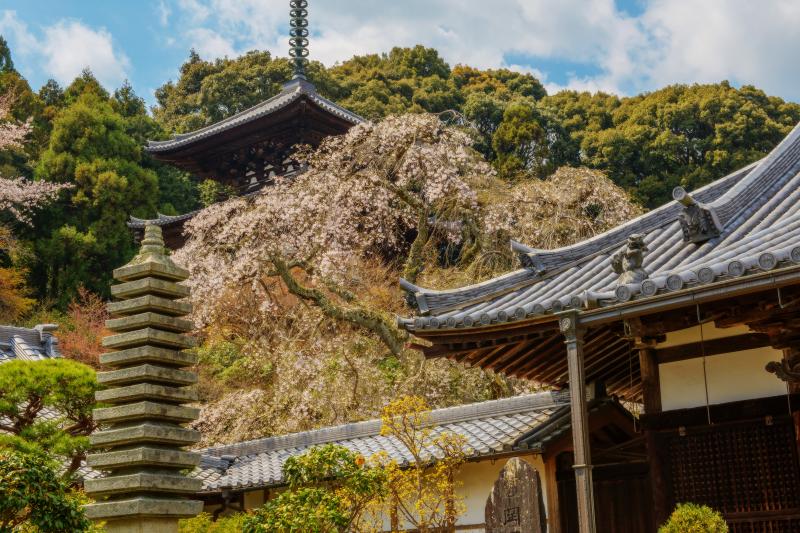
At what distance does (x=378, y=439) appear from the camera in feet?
45.8

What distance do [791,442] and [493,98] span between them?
3144cm

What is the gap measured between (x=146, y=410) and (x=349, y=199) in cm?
1208

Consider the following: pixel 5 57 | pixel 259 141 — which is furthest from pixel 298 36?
pixel 5 57

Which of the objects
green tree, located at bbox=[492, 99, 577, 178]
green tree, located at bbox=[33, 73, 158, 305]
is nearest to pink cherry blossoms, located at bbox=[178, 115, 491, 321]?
green tree, located at bbox=[492, 99, 577, 178]

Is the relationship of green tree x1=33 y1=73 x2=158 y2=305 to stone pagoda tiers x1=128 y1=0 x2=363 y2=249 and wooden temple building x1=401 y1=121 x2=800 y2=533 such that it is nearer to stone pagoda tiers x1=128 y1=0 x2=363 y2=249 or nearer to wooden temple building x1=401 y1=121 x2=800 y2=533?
stone pagoda tiers x1=128 y1=0 x2=363 y2=249

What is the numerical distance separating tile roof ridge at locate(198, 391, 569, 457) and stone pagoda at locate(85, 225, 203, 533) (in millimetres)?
5561

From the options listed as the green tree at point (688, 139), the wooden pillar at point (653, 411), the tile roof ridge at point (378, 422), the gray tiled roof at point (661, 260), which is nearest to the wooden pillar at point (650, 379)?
the wooden pillar at point (653, 411)

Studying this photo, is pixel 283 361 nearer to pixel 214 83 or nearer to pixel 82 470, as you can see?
pixel 82 470

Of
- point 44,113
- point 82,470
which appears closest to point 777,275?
point 82,470

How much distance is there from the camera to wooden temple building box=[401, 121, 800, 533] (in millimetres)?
7711

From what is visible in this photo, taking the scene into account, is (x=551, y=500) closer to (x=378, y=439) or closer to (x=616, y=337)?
(x=616, y=337)

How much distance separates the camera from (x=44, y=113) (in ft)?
125

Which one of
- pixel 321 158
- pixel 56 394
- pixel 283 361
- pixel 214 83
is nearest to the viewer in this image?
pixel 56 394

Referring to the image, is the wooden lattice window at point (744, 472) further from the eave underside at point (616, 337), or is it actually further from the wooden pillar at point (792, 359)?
the eave underside at point (616, 337)
